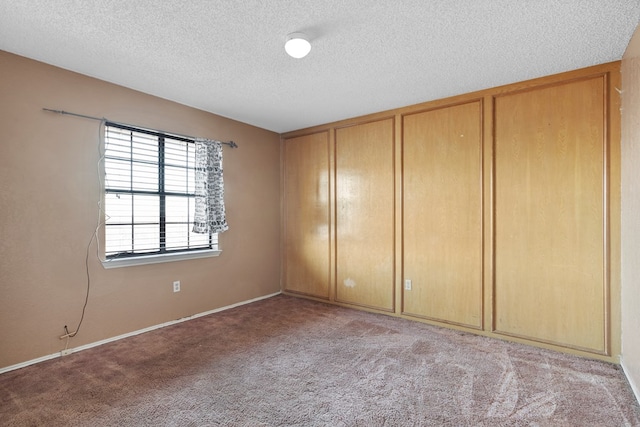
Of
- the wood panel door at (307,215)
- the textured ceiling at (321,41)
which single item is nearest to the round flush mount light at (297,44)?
the textured ceiling at (321,41)

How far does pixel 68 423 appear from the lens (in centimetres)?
182

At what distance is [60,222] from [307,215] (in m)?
2.70

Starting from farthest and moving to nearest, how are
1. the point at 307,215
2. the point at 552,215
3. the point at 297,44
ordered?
the point at 307,215 → the point at 552,215 → the point at 297,44

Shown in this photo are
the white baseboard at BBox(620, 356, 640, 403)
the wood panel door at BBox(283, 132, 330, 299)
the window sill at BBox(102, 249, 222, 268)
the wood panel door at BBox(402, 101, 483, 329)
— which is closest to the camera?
the white baseboard at BBox(620, 356, 640, 403)

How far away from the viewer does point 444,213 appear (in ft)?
11.0

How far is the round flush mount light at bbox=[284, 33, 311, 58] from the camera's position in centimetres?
214

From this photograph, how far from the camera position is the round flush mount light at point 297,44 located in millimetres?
2141

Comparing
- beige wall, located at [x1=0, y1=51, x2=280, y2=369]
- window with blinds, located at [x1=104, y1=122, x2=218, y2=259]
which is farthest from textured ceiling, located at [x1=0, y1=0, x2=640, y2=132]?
window with blinds, located at [x1=104, y1=122, x2=218, y2=259]

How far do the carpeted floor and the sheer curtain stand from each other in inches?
46.7

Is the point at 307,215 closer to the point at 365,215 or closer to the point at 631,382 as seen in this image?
the point at 365,215

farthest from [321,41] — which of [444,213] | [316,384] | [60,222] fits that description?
[60,222]

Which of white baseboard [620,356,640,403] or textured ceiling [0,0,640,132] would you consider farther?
white baseboard [620,356,640,403]

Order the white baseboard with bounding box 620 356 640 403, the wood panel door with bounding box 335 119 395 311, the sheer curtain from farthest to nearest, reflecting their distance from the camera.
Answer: the wood panel door with bounding box 335 119 395 311 → the sheer curtain → the white baseboard with bounding box 620 356 640 403

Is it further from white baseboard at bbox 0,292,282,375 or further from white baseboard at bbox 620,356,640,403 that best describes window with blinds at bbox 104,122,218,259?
white baseboard at bbox 620,356,640,403
